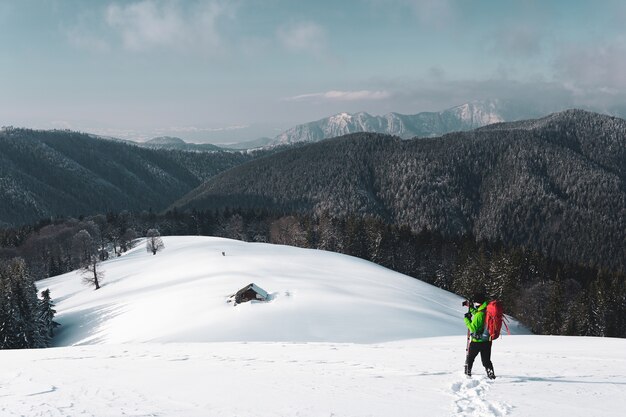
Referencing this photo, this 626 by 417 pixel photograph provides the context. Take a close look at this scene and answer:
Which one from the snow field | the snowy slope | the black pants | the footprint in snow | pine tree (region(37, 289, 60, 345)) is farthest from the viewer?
pine tree (region(37, 289, 60, 345))

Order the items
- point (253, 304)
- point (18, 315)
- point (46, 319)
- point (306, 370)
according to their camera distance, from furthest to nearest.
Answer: point (46, 319) < point (18, 315) < point (253, 304) < point (306, 370)

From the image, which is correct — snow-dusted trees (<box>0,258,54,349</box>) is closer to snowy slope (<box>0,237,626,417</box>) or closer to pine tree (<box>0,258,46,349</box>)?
pine tree (<box>0,258,46,349</box>)

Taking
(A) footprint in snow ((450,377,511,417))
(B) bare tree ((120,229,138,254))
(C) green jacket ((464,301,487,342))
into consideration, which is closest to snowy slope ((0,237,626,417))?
(A) footprint in snow ((450,377,511,417))

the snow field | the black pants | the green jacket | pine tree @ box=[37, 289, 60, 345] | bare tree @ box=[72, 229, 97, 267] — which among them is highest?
the green jacket

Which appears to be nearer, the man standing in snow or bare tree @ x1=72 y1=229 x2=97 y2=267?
the man standing in snow

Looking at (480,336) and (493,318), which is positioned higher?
(493,318)

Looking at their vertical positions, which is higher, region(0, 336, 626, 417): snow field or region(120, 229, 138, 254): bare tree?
region(0, 336, 626, 417): snow field

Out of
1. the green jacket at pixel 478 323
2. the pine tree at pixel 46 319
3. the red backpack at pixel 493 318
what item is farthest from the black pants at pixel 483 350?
the pine tree at pixel 46 319

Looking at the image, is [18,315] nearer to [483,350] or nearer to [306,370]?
[306,370]

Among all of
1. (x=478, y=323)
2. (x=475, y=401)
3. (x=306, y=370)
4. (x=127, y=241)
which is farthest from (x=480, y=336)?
(x=127, y=241)

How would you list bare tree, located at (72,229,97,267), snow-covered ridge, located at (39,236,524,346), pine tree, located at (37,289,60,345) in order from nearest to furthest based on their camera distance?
snow-covered ridge, located at (39,236,524,346)
pine tree, located at (37,289,60,345)
bare tree, located at (72,229,97,267)

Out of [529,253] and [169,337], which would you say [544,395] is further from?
[529,253]

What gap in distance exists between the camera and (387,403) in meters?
11.0

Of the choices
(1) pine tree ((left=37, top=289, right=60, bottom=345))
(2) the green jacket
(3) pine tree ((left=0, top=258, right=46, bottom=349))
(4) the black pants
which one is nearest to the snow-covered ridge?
(1) pine tree ((left=37, top=289, right=60, bottom=345))
